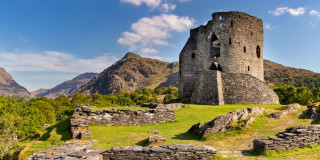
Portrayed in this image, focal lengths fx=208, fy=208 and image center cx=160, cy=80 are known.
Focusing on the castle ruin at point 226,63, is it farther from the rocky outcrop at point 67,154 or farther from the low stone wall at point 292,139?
the rocky outcrop at point 67,154

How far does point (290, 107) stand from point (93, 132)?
14.8m

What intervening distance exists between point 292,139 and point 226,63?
23424 millimetres

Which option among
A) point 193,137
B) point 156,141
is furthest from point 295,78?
point 156,141

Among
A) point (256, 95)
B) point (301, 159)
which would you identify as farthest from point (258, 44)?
point (301, 159)

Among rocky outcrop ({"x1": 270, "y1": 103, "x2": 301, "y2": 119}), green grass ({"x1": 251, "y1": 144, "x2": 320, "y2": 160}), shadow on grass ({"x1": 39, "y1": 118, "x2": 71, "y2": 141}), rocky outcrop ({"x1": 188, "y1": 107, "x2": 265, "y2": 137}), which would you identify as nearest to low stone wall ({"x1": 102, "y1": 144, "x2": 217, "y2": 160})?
green grass ({"x1": 251, "y1": 144, "x2": 320, "y2": 160})

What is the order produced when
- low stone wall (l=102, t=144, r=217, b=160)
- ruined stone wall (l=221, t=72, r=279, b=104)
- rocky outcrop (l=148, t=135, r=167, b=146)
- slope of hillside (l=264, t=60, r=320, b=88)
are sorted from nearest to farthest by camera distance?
low stone wall (l=102, t=144, r=217, b=160) < rocky outcrop (l=148, t=135, r=167, b=146) < ruined stone wall (l=221, t=72, r=279, b=104) < slope of hillside (l=264, t=60, r=320, b=88)

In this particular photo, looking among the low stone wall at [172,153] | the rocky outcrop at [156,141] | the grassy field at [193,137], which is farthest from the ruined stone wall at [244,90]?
the low stone wall at [172,153]

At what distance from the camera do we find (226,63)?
31750mm

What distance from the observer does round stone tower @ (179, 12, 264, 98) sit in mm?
31703

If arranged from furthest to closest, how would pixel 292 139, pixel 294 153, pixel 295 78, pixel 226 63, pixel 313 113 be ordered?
pixel 295 78 < pixel 226 63 < pixel 313 113 < pixel 292 139 < pixel 294 153

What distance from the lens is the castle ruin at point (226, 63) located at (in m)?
28.9

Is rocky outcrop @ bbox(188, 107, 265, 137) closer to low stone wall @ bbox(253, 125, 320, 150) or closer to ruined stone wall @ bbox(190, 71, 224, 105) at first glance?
low stone wall @ bbox(253, 125, 320, 150)

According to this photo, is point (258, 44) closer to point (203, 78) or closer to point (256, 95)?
point (256, 95)

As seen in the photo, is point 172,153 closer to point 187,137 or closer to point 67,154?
point 67,154
